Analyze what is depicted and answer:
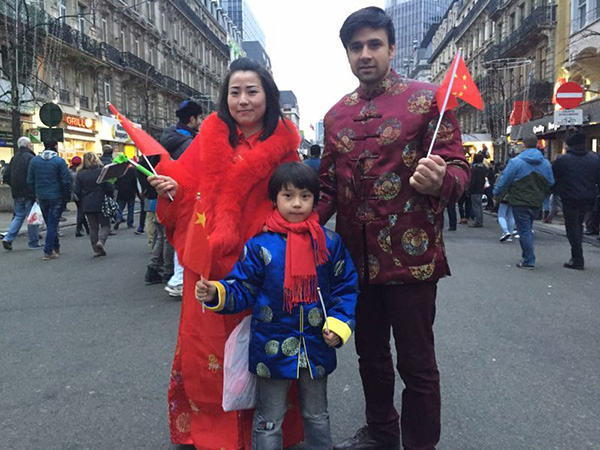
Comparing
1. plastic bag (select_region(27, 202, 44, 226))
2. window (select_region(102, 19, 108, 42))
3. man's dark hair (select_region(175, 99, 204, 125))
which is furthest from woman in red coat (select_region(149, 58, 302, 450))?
window (select_region(102, 19, 108, 42))

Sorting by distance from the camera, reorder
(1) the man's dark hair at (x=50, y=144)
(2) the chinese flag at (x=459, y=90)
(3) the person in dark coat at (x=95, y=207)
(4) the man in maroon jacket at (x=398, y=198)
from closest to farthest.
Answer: (2) the chinese flag at (x=459, y=90), (4) the man in maroon jacket at (x=398, y=198), (3) the person in dark coat at (x=95, y=207), (1) the man's dark hair at (x=50, y=144)

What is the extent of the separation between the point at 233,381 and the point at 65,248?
8202 millimetres

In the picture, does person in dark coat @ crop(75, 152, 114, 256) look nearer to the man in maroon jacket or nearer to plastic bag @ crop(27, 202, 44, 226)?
plastic bag @ crop(27, 202, 44, 226)

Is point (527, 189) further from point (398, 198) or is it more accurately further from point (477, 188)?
point (398, 198)

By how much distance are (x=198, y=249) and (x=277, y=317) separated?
1.38ft

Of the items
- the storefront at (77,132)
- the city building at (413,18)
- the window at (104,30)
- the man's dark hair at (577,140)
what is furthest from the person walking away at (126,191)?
the city building at (413,18)

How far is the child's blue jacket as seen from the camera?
81.0 inches

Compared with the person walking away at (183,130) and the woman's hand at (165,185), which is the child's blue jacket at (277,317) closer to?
the woman's hand at (165,185)

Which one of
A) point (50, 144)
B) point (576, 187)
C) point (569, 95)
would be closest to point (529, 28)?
point (569, 95)

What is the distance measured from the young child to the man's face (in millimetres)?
478

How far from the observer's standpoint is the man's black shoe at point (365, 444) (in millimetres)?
2479

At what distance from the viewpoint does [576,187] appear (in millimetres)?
7168

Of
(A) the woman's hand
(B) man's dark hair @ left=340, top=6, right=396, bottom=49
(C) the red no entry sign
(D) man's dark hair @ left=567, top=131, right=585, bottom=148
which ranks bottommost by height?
(A) the woman's hand

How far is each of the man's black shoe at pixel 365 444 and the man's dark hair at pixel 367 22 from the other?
187 centimetres
